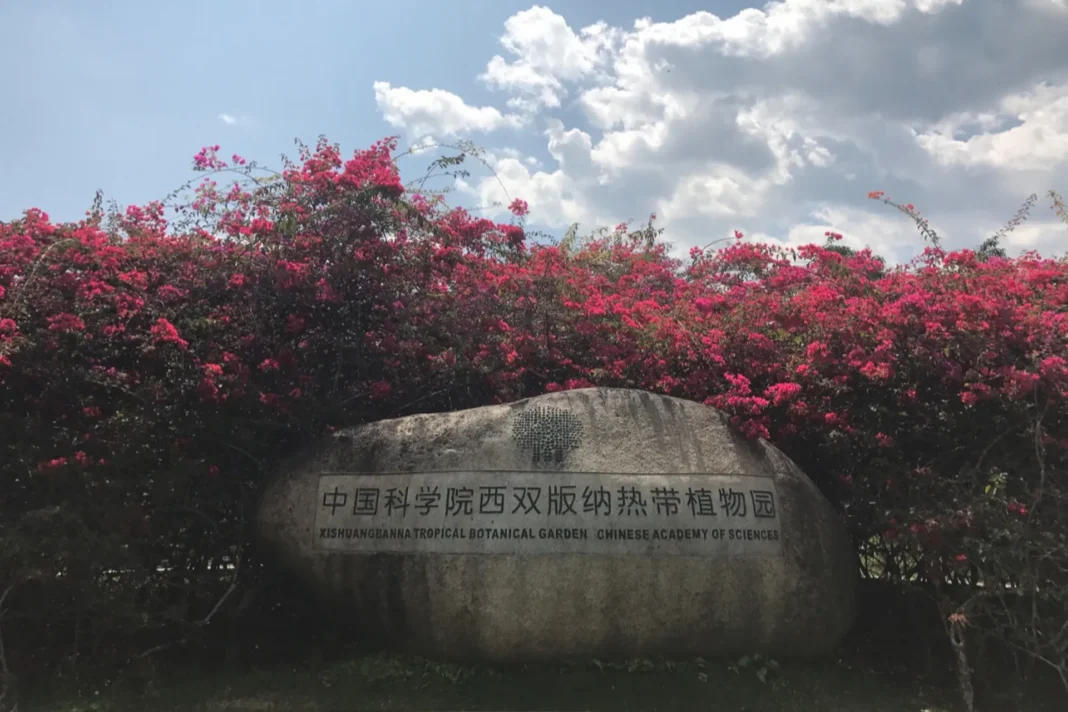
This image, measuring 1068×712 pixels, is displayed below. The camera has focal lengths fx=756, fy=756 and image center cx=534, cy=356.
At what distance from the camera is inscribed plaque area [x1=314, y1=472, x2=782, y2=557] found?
4.82 meters

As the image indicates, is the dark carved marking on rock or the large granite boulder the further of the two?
the dark carved marking on rock

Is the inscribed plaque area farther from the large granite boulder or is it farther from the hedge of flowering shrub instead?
the hedge of flowering shrub

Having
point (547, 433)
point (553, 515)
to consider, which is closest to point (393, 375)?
point (547, 433)

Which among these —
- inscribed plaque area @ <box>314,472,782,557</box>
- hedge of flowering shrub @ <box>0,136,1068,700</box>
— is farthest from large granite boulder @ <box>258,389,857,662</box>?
hedge of flowering shrub @ <box>0,136,1068,700</box>

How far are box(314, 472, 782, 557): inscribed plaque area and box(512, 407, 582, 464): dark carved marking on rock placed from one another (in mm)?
150

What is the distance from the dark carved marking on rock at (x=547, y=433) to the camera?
506 cm

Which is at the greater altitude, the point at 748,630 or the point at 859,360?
the point at 859,360

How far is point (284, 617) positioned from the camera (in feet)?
18.0

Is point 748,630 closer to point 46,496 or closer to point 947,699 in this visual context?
point 947,699

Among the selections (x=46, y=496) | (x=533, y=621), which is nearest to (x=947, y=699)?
(x=533, y=621)

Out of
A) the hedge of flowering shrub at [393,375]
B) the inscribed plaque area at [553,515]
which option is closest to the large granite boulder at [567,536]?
the inscribed plaque area at [553,515]

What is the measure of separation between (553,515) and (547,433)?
1.89 ft

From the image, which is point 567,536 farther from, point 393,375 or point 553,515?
point 393,375

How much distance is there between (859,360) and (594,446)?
1942 millimetres
